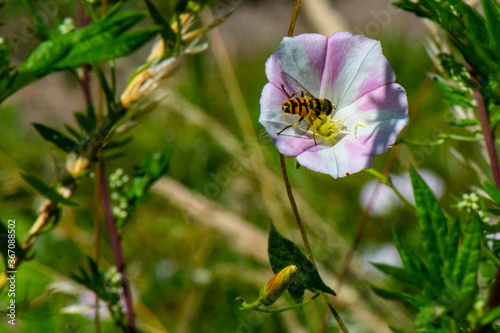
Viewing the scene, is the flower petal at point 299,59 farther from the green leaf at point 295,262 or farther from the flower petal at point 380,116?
the green leaf at point 295,262

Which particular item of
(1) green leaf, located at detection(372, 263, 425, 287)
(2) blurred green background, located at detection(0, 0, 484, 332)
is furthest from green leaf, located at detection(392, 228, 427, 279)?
(2) blurred green background, located at detection(0, 0, 484, 332)

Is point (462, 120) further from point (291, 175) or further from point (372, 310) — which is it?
point (291, 175)

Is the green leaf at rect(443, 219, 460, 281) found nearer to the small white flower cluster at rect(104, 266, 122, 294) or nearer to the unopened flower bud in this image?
the unopened flower bud

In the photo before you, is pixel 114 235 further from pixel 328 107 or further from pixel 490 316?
pixel 490 316

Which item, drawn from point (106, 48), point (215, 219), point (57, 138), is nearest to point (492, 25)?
point (106, 48)

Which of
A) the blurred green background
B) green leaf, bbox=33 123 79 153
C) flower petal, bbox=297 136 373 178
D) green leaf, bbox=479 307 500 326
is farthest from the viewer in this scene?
the blurred green background

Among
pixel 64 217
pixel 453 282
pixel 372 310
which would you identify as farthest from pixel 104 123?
pixel 372 310

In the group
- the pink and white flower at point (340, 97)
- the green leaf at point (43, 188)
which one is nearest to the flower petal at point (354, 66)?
the pink and white flower at point (340, 97)
